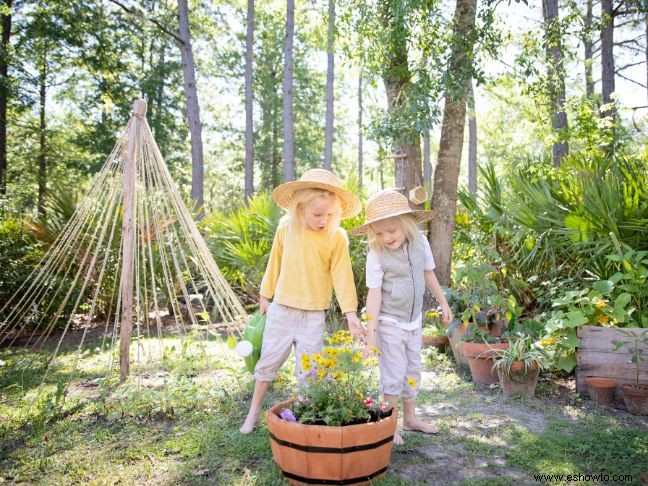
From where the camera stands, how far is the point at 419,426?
2756 millimetres

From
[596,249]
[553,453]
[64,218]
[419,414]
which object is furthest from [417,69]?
[64,218]

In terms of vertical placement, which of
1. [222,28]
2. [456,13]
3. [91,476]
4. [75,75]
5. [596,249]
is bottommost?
[91,476]

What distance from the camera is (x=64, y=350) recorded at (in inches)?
196

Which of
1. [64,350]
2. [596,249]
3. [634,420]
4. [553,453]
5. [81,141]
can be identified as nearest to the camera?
[553,453]

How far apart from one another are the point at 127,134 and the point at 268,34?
53.4 ft

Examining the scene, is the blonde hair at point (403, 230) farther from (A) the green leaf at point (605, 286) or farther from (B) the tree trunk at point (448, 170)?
(B) the tree trunk at point (448, 170)

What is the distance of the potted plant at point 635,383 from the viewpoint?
2979 mm

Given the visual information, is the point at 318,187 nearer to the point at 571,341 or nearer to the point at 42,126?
the point at 571,341

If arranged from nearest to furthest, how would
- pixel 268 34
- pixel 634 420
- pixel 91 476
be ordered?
pixel 91 476
pixel 634 420
pixel 268 34

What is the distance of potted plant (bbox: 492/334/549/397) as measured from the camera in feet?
10.9

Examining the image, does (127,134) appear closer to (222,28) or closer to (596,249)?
(596,249)

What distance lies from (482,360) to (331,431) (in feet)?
6.52

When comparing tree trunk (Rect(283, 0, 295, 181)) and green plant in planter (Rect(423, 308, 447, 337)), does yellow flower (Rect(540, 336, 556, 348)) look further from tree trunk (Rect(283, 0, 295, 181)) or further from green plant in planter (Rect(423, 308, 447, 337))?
tree trunk (Rect(283, 0, 295, 181))

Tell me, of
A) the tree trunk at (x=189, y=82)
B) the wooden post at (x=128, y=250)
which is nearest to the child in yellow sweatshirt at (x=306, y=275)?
the wooden post at (x=128, y=250)
